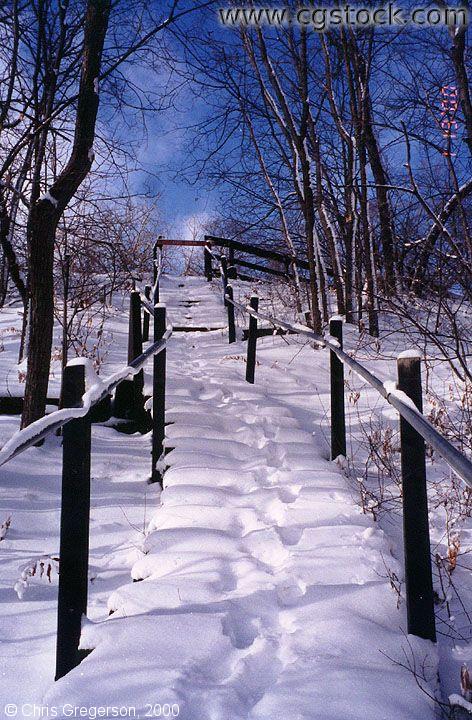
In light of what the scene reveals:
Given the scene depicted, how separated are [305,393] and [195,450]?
2.31 metres

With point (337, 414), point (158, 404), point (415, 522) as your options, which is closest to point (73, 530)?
point (415, 522)

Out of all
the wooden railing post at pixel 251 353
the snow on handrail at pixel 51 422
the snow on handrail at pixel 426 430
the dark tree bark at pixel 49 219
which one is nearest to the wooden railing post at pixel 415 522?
the snow on handrail at pixel 426 430

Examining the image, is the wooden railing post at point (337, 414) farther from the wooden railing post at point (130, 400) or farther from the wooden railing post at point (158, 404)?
the wooden railing post at point (130, 400)

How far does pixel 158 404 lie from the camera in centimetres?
412

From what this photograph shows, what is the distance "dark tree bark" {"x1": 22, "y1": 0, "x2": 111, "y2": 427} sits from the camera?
471cm

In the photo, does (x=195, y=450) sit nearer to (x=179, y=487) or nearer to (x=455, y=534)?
(x=179, y=487)

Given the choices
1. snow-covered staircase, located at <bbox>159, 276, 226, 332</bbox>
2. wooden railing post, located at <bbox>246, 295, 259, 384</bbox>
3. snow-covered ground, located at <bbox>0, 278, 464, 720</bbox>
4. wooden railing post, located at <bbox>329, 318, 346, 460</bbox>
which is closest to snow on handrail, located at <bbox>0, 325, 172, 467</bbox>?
snow-covered ground, located at <bbox>0, 278, 464, 720</bbox>

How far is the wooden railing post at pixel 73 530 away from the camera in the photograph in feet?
6.09

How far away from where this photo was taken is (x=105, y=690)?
1538 millimetres

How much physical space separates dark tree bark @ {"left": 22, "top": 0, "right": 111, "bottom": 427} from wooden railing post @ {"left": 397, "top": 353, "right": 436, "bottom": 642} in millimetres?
3740

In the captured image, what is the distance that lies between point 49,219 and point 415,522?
13.7 feet

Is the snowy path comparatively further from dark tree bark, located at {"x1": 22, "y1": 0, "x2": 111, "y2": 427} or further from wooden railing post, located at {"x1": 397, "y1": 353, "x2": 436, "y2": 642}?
dark tree bark, located at {"x1": 22, "y1": 0, "x2": 111, "y2": 427}

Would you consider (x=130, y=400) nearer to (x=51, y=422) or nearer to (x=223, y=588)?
(x=223, y=588)

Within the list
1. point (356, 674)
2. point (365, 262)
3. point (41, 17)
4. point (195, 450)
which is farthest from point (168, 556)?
point (365, 262)
